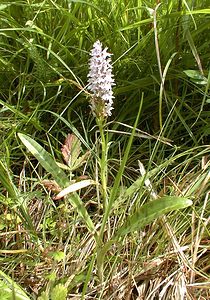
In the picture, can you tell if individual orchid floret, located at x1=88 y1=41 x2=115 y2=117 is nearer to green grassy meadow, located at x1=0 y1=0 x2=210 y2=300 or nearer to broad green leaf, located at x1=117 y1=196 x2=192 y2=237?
green grassy meadow, located at x1=0 y1=0 x2=210 y2=300

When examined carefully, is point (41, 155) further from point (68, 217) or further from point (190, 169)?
point (190, 169)

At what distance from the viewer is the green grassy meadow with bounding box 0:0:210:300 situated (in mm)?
1234

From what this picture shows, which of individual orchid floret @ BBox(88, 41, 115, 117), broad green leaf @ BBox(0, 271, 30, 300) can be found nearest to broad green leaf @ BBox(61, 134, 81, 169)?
individual orchid floret @ BBox(88, 41, 115, 117)

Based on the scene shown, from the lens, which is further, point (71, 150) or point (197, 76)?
point (197, 76)

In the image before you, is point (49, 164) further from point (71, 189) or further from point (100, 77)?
point (100, 77)

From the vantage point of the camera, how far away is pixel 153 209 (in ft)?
3.69

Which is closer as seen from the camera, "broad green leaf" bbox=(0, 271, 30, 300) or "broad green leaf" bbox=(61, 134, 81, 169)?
"broad green leaf" bbox=(0, 271, 30, 300)

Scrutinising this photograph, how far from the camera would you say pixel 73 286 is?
1.20 meters

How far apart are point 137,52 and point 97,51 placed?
474 millimetres

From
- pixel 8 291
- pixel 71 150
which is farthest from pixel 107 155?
pixel 8 291

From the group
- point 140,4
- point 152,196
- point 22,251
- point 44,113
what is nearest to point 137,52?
point 140,4

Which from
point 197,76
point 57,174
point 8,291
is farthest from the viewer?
point 197,76

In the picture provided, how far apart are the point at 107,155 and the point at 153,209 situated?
411mm

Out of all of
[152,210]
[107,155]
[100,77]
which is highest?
[100,77]
